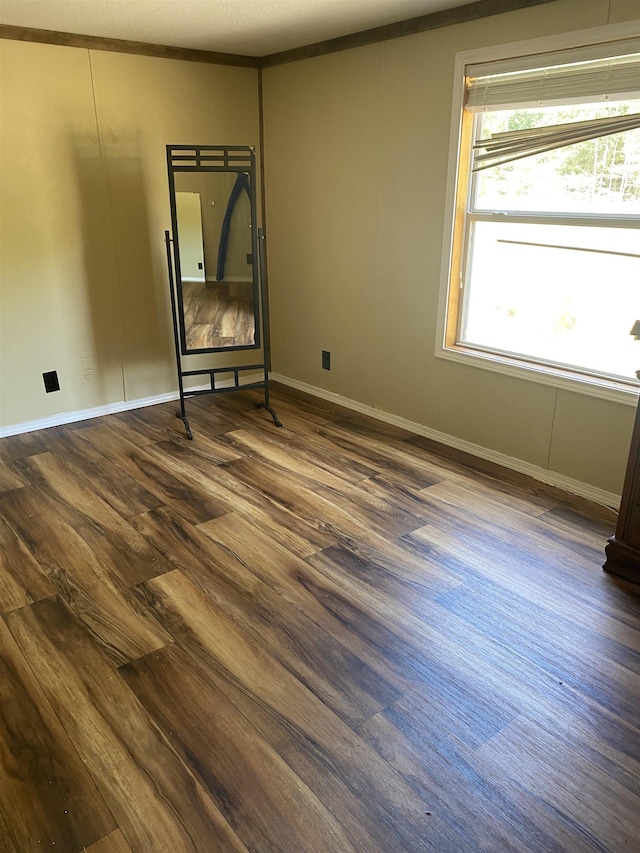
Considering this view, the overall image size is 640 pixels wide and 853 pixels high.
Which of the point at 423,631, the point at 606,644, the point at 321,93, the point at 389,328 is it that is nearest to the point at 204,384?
the point at 389,328

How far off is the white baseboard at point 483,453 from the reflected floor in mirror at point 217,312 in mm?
831

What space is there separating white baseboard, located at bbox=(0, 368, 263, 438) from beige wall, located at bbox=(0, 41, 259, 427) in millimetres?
35

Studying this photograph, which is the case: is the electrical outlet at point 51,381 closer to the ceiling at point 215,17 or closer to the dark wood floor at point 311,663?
the dark wood floor at point 311,663

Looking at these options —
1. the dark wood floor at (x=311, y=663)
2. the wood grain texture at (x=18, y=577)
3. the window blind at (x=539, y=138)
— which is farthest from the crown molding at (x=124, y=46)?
the wood grain texture at (x=18, y=577)

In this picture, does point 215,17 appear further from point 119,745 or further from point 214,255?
point 119,745

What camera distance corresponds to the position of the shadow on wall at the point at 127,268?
3916 mm

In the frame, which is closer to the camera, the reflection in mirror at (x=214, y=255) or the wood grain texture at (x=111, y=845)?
the wood grain texture at (x=111, y=845)

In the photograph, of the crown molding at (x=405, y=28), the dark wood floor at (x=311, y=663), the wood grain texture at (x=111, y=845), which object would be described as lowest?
the wood grain texture at (x=111, y=845)

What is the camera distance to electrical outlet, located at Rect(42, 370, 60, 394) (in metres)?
3.97

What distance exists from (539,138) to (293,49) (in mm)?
1931

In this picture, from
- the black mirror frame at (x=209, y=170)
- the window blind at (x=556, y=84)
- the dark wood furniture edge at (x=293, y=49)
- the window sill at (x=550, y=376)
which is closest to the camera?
the window blind at (x=556, y=84)

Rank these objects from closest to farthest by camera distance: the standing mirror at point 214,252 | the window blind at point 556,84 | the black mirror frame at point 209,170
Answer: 1. the window blind at point 556,84
2. the black mirror frame at point 209,170
3. the standing mirror at point 214,252

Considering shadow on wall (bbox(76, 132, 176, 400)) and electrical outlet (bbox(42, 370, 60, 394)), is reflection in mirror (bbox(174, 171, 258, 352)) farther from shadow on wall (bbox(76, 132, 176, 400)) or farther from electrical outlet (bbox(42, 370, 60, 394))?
electrical outlet (bbox(42, 370, 60, 394))

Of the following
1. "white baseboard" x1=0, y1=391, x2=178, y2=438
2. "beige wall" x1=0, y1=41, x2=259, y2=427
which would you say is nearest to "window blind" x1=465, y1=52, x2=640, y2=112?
"beige wall" x1=0, y1=41, x2=259, y2=427
